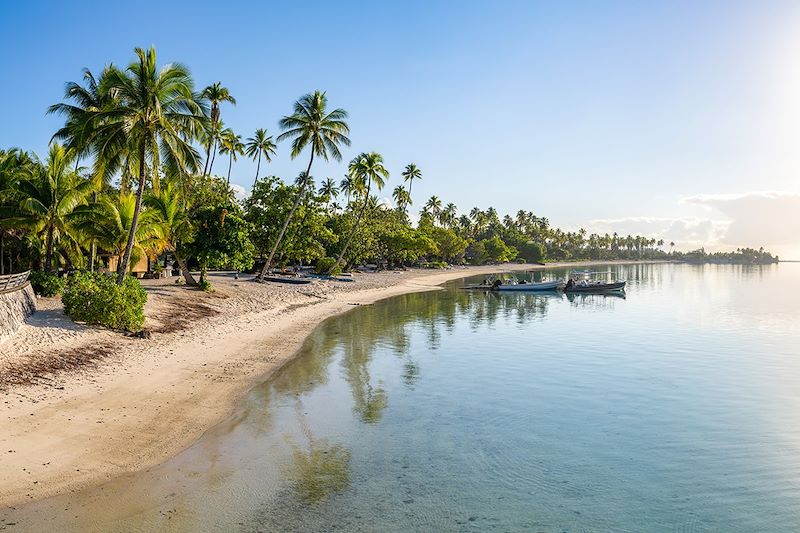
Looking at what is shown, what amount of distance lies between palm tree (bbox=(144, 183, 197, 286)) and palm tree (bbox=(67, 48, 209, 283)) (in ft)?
26.8

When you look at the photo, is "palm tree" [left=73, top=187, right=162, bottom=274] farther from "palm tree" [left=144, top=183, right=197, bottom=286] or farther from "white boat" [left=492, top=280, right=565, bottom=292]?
"white boat" [left=492, top=280, right=565, bottom=292]

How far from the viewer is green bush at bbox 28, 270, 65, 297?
89.9 ft

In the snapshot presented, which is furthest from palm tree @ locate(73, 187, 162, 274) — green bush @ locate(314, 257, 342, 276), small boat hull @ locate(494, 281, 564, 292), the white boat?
small boat hull @ locate(494, 281, 564, 292)

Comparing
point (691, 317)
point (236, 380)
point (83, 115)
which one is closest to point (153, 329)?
point (236, 380)

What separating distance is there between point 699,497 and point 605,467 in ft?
6.97

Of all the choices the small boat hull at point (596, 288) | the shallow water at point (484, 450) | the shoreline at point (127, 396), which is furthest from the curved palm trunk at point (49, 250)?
the small boat hull at point (596, 288)

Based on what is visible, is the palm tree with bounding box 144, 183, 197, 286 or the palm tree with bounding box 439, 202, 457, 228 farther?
the palm tree with bounding box 439, 202, 457, 228

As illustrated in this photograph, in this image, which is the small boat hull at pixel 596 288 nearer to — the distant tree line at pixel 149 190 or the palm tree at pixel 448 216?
the distant tree line at pixel 149 190

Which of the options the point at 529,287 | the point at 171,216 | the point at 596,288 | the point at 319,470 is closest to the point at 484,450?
the point at 319,470

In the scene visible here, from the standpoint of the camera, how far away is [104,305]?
23.2 m

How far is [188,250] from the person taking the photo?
135 feet

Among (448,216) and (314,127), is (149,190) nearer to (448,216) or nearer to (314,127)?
(314,127)

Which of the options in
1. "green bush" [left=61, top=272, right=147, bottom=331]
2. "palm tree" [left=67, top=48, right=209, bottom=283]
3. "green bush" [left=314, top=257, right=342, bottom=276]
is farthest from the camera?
"green bush" [left=314, top=257, right=342, bottom=276]

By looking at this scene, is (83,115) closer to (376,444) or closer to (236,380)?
(236,380)
